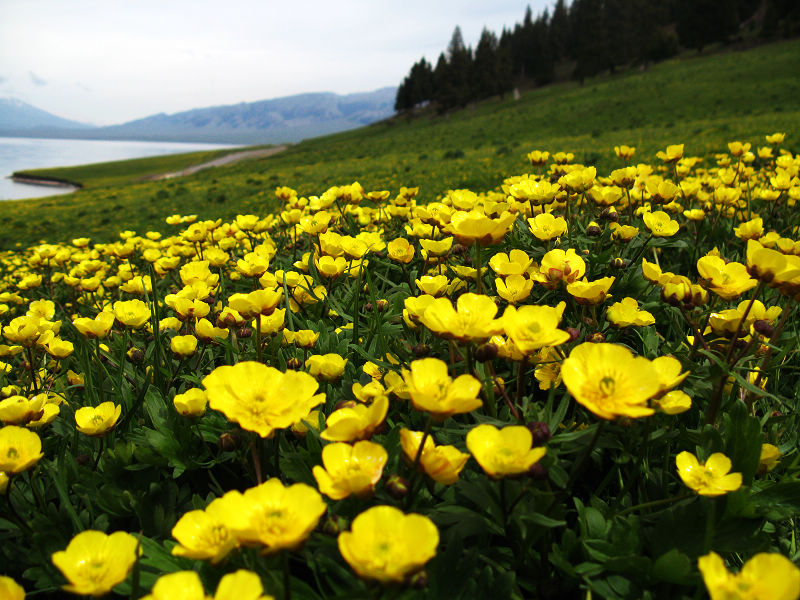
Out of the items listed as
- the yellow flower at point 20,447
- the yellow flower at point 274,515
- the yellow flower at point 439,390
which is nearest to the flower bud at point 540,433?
the yellow flower at point 439,390

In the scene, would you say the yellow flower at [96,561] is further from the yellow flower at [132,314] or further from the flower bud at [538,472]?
the yellow flower at [132,314]

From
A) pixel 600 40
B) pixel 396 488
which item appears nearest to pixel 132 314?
pixel 396 488

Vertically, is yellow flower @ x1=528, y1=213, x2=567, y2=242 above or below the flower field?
above

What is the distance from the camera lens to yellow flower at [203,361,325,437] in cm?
86

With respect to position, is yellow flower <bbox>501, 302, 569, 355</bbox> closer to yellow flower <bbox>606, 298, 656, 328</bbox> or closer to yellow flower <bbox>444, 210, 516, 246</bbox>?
yellow flower <bbox>444, 210, 516, 246</bbox>

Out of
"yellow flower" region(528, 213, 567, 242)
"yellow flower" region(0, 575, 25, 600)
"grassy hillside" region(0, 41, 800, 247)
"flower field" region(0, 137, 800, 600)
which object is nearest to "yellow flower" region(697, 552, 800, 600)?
"flower field" region(0, 137, 800, 600)

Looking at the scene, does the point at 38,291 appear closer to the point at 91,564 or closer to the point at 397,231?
the point at 397,231

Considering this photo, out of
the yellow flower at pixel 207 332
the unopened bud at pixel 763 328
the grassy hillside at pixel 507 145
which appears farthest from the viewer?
the grassy hillside at pixel 507 145

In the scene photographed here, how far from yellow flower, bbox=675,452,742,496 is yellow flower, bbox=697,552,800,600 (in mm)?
170

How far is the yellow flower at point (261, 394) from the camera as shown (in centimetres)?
86

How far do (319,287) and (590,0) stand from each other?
4640 centimetres

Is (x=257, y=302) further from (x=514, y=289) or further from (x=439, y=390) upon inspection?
(x=514, y=289)

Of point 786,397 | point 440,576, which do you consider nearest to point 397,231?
point 786,397

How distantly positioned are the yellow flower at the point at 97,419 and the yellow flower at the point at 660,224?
181cm
